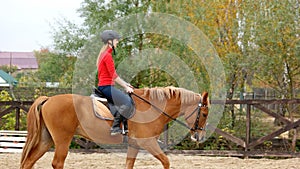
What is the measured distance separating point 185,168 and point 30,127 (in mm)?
3462

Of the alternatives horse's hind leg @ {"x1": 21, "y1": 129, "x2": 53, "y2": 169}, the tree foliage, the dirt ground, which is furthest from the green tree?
horse's hind leg @ {"x1": 21, "y1": 129, "x2": 53, "y2": 169}

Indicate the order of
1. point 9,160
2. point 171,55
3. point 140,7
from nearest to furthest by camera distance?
point 9,160
point 171,55
point 140,7

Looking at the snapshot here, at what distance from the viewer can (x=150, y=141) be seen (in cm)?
722

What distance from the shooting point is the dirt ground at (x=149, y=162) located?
955 cm

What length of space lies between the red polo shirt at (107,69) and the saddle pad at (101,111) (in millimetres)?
432

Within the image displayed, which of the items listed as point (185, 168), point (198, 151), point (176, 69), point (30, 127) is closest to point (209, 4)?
point (176, 69)

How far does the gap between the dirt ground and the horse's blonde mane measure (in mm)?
2422

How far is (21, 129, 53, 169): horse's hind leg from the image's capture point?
7148mm

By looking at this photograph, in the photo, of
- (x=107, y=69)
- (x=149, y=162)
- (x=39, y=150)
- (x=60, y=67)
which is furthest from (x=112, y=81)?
(x=60, y=67)

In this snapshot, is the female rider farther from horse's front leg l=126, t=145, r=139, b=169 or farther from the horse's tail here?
the horse's tail

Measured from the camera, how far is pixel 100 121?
731 cm

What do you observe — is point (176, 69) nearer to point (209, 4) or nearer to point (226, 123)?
point (226, 123)

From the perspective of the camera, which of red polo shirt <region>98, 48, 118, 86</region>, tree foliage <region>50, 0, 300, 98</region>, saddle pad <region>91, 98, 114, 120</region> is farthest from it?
tree foliage <region>50, 0, 300, 98</region>

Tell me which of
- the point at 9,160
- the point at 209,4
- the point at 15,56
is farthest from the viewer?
the point at 15,56
